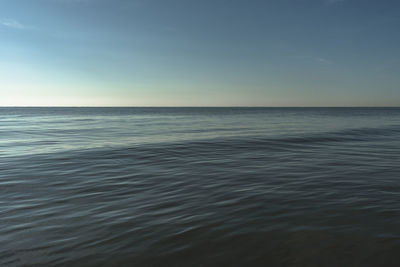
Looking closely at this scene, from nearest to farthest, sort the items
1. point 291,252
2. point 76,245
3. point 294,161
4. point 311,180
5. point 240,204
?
point 291,252 → point 76,245 → point 240,204 → point 311,180 → point 294,161

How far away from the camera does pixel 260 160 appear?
12.6m

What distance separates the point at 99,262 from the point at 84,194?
13.0ft

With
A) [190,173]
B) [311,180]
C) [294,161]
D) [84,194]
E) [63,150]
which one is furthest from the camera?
[63,150]

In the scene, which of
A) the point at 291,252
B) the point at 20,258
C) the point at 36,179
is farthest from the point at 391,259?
the point at 36,179

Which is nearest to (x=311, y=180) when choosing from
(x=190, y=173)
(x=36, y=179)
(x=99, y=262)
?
(x=190, y=173)

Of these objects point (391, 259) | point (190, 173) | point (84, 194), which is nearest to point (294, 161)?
point (190, 173)

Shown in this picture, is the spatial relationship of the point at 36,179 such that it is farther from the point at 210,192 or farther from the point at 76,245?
the point at 210,192

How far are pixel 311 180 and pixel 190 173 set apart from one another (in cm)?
455

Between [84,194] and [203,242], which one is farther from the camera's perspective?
[84,194]

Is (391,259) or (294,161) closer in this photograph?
(391,259)

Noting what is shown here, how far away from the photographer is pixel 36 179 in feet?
30.4

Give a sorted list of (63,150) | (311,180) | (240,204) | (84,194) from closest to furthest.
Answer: (240,204)
(84,194)
(311,180)
(63,150)

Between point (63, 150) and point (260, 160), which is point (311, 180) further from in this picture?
point (63, 150)

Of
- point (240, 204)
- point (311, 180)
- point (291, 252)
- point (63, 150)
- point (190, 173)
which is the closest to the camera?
point (291, 252)
